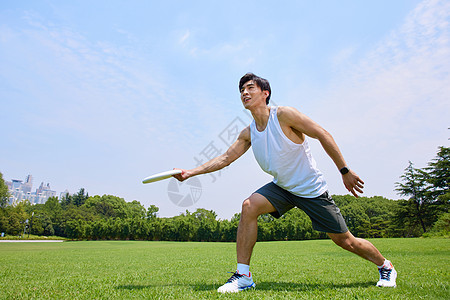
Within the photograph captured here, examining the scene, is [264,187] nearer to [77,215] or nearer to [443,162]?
[443,162]

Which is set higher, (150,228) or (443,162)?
(443,162)

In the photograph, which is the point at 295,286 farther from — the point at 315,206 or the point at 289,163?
the point at 289,163

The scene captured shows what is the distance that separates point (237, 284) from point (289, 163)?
144 cm

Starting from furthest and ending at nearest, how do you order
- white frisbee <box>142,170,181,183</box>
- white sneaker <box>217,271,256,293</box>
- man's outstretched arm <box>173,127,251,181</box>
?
man's outstretched arm <box>173,127,251,181</box> → white frisbee <box>142,170,181,183</box> → white sneaker <box>217,271,256,293</box>

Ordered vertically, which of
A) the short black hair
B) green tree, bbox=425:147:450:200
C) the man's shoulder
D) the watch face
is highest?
green tree, bbox=425:147:450:200

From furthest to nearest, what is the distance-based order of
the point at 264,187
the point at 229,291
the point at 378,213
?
the point at 378,213, the point at 264,187, the point at 229,291

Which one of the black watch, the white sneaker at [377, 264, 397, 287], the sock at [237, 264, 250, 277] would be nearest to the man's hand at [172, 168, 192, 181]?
the sock at [237, 264, 250, 277]

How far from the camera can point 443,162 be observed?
3994 cm

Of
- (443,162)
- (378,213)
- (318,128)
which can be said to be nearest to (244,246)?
(318,128)

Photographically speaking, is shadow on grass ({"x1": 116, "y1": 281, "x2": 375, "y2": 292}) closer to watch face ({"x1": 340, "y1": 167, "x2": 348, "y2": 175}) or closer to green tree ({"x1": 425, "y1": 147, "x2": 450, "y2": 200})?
watch face ({"x1": 340, "y1": 167, "x2": 348, "y2": 175})

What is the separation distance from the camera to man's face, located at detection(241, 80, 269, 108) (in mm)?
3656

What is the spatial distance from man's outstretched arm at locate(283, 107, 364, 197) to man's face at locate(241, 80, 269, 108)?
0.52 m

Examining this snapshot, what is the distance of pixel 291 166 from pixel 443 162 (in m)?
46.7

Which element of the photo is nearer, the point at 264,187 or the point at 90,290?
the point at 90,290
